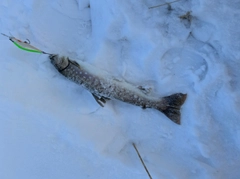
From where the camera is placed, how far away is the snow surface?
5.38ft

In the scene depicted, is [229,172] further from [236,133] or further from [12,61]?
[12,61]

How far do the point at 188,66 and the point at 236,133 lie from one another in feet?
1.43

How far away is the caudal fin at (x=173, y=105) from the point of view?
1635 millimetres

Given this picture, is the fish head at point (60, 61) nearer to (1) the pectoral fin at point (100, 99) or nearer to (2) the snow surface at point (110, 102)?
(2) the snow surface at point (110, 102)

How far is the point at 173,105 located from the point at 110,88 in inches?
13.5

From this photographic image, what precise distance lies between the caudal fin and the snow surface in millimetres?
49

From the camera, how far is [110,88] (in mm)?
1622

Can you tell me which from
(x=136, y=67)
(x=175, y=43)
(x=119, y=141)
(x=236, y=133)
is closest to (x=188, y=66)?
(x=175, y=43)

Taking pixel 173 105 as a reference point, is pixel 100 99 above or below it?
below

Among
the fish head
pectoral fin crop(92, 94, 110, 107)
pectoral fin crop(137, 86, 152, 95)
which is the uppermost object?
pectoral fin crop(137, 86, 152, 95)

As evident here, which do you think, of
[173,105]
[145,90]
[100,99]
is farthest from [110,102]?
[173,105]

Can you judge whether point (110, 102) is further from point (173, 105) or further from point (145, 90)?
point (173, 105)

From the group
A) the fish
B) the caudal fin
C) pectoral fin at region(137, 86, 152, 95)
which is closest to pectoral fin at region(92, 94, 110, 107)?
the fish

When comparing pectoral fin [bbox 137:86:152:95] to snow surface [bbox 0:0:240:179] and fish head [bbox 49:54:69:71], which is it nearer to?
snow surface [bbox 0:0:240:179]
